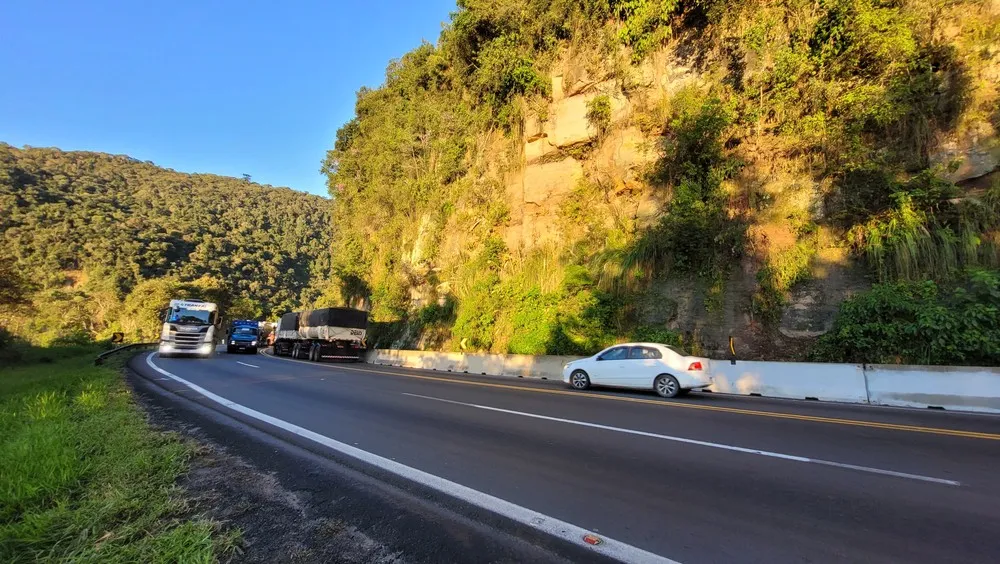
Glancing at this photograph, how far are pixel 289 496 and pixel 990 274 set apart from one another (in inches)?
596

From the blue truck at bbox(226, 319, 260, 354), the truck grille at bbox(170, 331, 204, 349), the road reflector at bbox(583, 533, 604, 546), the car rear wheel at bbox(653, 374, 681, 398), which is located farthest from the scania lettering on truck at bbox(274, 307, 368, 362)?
the road reflector at bbox(583, 533, 604, 546)

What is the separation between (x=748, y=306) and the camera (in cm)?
1455

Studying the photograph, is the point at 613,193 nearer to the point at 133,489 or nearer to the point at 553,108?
the point at 553,108

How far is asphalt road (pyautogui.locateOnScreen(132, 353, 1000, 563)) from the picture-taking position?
10.5 ft

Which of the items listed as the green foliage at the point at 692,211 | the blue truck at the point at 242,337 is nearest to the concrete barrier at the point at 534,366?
the green foliage at the point at 692,211

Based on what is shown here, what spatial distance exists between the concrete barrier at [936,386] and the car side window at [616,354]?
574 centimetres

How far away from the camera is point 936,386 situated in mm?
9461

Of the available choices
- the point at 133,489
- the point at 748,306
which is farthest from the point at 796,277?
the point at 133,489

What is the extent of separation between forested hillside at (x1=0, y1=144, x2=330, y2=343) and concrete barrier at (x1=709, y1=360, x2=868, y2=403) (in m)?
51.7

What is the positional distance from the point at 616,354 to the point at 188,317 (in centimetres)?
2167

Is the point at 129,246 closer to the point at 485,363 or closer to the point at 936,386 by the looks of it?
the point at 485,363

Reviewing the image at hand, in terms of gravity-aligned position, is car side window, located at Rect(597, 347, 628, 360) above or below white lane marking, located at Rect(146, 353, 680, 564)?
above

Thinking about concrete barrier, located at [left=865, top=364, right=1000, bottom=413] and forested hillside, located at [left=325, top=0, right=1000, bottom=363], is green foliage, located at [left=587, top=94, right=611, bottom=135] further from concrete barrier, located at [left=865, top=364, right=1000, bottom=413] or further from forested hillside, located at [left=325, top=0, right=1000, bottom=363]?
concrete barrier, located at [left=865, top=364, right=1000, bottom=413]

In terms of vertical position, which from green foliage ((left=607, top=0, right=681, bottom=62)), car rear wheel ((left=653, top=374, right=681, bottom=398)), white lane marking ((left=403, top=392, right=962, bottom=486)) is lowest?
white lane marking ((left=403, top=392, right=962, bottom=486))
